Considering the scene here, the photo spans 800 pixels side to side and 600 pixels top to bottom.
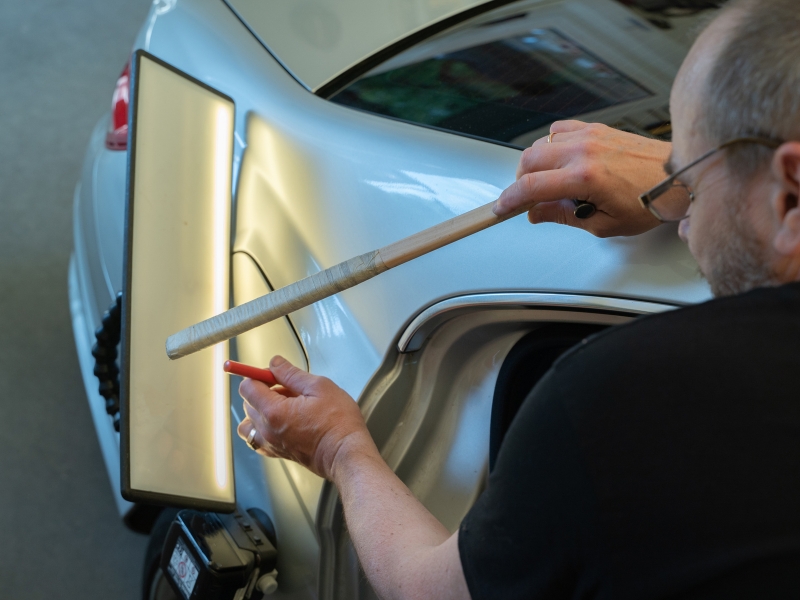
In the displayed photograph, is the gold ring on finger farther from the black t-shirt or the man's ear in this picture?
the man's ear

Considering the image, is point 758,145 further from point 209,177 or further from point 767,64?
point 209,177

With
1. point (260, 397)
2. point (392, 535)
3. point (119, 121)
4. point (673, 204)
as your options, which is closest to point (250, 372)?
point (260, 397)

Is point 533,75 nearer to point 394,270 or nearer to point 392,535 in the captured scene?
point 394,270

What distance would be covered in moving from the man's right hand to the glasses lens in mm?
75

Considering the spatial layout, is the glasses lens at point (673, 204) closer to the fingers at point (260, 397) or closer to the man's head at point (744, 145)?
the man's head at point (744, 145)

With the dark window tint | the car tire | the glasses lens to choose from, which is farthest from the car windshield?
the car tire

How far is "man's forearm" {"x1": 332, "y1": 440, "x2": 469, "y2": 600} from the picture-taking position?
81 centimetres

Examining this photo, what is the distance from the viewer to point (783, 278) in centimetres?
74

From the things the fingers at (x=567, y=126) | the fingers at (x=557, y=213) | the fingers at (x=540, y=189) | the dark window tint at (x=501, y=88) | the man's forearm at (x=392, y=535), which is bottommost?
the man's forearm at (x=392, y=535)

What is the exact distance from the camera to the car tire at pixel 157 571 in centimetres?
148

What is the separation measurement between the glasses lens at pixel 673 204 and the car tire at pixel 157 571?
1.10m

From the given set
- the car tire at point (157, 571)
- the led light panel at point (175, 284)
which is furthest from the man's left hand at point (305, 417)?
the car tire at point (157, 571)

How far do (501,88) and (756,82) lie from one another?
2.66 ft

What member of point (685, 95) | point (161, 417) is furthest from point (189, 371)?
point (685, 95)
